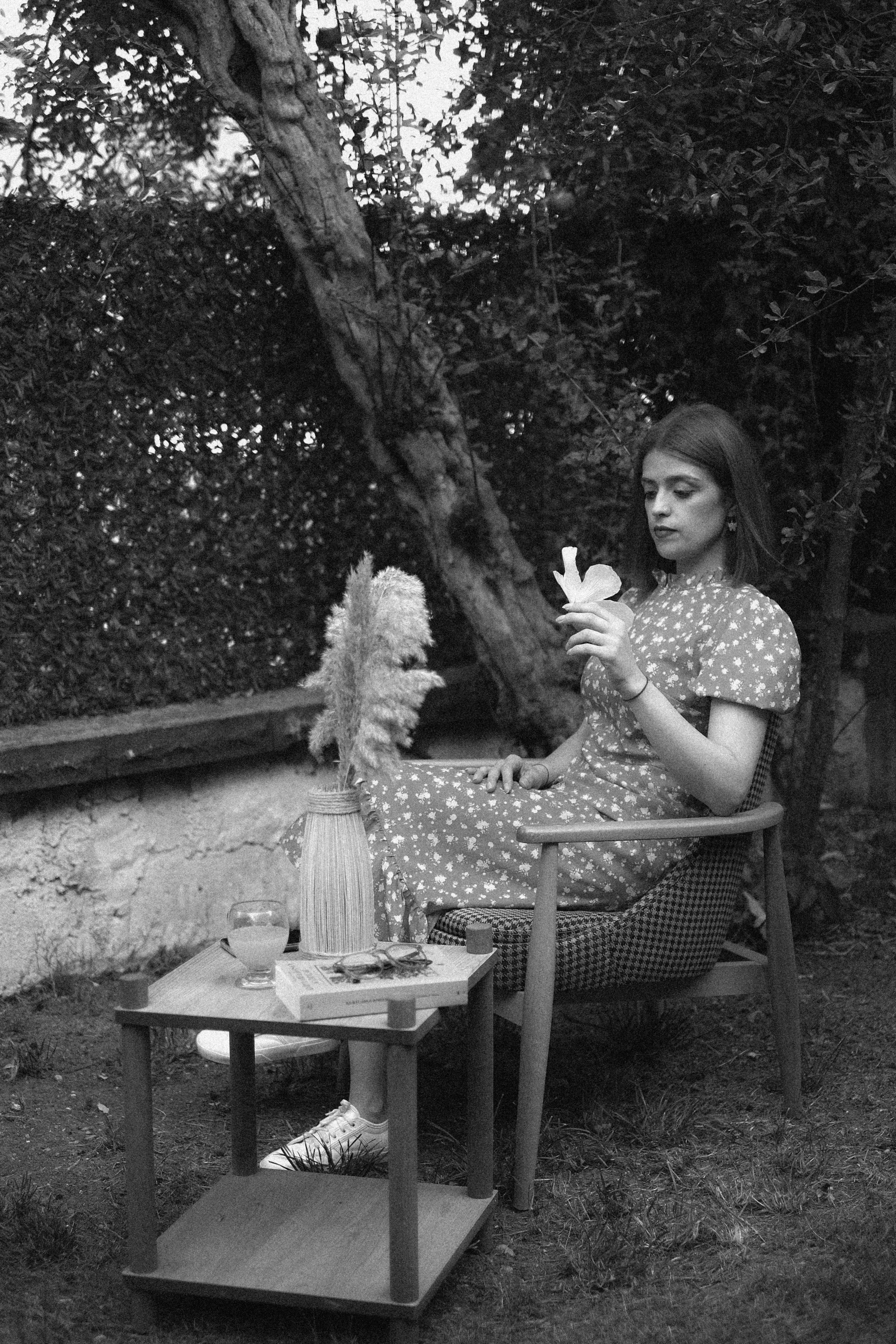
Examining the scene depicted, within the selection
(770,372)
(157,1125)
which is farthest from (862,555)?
(157,1125)

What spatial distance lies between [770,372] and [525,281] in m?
0.86

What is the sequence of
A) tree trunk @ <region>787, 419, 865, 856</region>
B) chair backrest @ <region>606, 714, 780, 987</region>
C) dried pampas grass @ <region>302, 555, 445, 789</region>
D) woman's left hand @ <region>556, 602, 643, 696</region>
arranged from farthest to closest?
tree trunk @ <region>787, 419, 865, 856</region> → chair backrest @ <region>606, 714, 780, 987</region> → woman's left hand @ <region>556, 602, 643, 696</region> → dried pampas grass @ <region>302, 555, 445, 789</region>

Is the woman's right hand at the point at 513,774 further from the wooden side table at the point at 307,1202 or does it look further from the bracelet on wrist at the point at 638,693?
the wooden side table at the point at 307,1202

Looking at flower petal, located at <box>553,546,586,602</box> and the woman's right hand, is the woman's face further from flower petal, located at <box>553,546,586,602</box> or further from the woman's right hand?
the woman's right hand

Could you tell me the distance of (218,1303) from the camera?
9.00ft

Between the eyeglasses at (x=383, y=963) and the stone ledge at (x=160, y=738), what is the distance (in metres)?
1.87

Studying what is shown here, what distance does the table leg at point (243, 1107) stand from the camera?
3041 millimetres

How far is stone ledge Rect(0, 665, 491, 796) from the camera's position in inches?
167

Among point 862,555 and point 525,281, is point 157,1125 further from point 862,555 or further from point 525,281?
point 862,555

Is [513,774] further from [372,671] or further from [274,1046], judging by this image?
[372,671]

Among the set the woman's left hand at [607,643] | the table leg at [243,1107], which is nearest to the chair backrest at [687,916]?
the woman's left hand at [607,643]

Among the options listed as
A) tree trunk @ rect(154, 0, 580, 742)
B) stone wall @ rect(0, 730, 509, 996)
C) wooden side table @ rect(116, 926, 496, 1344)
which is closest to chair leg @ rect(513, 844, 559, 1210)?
wooden side table @ rect(116, 926, 496, 1344)

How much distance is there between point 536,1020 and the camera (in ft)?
10.2

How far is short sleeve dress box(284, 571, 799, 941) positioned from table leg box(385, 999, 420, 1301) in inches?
32.9
